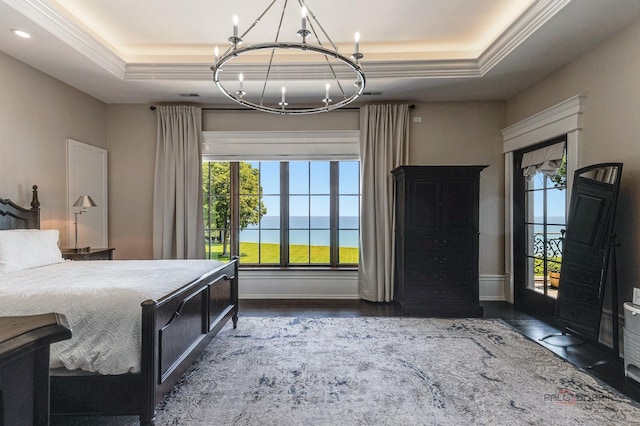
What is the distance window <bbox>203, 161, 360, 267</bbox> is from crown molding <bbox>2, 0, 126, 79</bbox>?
1.71 meters

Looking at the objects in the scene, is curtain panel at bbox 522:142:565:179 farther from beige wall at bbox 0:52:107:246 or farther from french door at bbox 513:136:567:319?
beige wall at bbox 0:52:107:246

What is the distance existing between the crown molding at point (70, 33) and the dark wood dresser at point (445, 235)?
340 centimetres

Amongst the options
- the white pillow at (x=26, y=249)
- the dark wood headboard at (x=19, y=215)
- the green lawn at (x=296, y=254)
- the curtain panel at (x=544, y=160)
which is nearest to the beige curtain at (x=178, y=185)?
the green lawn at (x=296, y=254)

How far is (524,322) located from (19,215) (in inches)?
208

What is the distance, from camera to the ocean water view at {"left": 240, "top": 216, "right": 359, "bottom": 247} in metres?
5.14

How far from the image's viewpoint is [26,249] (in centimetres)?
296

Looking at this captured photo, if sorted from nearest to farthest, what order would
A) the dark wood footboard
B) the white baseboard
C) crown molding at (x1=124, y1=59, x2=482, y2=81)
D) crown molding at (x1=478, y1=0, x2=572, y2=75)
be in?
the dark wood footboard
crown molding at (x1=478, y1=0, x2=572, y2=75)
crown molding at (x1=124, y1=59, x2=482, y2=81)
the white baseboard

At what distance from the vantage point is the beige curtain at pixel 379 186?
474 cm

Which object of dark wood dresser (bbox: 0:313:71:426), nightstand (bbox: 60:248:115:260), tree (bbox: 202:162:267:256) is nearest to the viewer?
dark wood dresser (bbox: 0:313:71:426)

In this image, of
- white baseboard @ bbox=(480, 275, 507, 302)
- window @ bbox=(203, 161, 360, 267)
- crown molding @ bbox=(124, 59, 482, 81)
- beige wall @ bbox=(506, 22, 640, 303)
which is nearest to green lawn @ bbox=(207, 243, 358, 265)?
window @ bbox=(203, 161, 360, 267)

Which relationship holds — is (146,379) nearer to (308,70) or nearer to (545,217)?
(308,70)

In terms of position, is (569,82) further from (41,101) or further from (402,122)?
(41,101)

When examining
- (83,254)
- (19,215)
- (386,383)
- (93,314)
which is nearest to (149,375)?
(93,314)

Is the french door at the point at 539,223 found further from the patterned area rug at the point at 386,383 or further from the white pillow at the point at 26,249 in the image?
the white pillow at the point at 26,249
